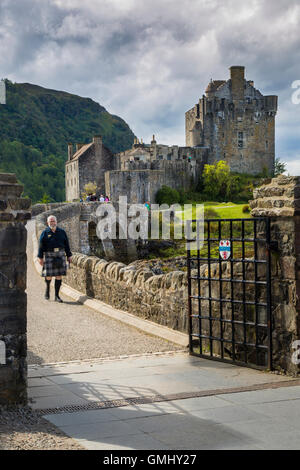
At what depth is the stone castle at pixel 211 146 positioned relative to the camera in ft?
239

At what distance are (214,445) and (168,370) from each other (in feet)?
9.09

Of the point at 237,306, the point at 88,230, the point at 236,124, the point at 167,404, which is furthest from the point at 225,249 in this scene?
the point at 236,124

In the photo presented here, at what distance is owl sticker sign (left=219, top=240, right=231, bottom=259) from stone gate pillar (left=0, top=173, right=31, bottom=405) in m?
2.84

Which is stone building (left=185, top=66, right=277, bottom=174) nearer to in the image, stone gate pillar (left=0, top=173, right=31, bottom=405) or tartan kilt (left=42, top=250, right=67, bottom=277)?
tartan kilt (left=42, top=250, right=67, bottom=277)

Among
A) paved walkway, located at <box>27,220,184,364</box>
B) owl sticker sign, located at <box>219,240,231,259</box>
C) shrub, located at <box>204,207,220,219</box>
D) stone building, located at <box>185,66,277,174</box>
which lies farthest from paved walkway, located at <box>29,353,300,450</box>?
stone building, located at <box>185,66,277,174</box>

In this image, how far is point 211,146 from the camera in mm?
78500

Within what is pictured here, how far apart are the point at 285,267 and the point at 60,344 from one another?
375cm

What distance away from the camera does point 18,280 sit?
561 centimetres

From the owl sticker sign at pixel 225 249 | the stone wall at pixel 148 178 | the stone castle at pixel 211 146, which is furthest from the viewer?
the stone castle at pixel 211 146

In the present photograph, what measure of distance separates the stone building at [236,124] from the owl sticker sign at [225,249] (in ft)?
232

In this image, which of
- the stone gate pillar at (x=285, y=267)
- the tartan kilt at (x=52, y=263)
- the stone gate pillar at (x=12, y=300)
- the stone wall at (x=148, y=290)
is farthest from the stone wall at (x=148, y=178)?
the stone gate pillar at (x=12, y=300)

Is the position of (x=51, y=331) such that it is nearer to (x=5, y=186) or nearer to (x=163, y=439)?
(x=5, y=186)

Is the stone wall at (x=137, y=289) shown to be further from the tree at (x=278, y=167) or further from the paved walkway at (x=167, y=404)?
the tree at (x=278, y=167)

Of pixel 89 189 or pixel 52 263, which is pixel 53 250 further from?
pixel 89 189
